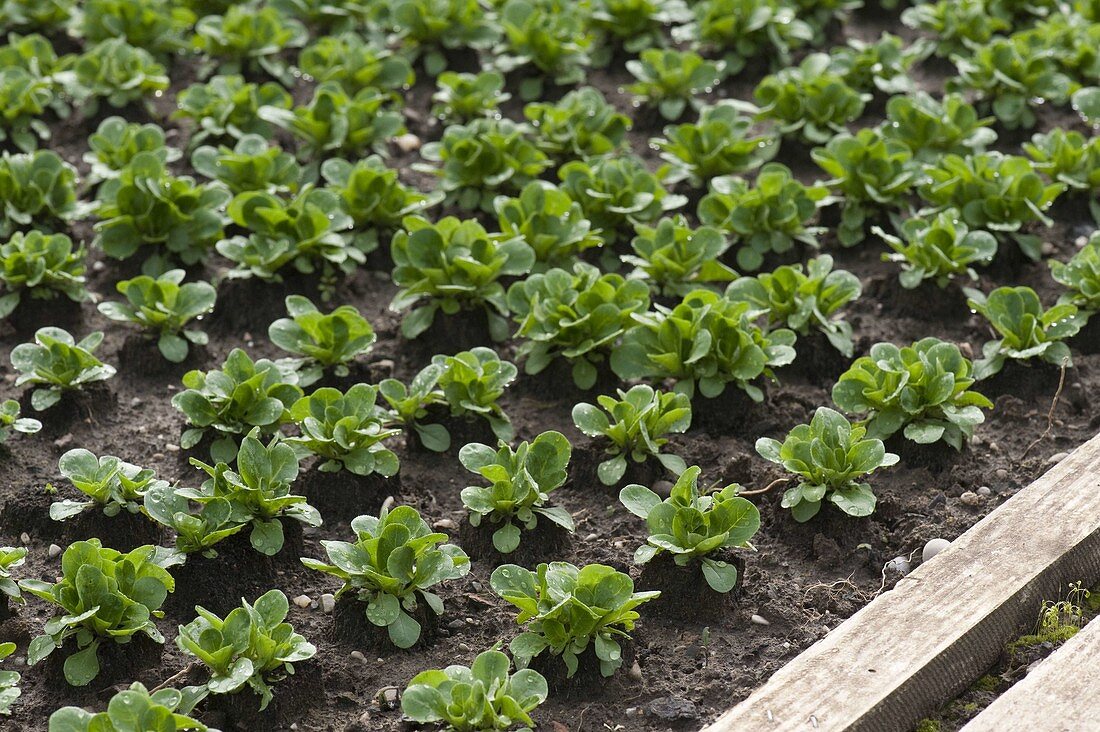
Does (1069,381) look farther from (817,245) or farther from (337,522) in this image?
(337,522)

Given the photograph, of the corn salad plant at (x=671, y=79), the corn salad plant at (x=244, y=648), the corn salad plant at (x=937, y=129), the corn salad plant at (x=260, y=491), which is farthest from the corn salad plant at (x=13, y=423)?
the corn salad plant at (x=937, y=129)

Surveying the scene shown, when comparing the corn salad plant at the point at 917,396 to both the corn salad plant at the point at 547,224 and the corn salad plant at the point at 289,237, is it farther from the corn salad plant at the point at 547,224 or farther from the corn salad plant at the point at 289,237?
the corn salad plant at the point at 289,237

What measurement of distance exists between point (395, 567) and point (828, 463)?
3.98 ft

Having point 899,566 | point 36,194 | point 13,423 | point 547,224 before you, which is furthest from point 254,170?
point 899,566

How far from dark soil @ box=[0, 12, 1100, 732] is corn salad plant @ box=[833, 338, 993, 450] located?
10 cm

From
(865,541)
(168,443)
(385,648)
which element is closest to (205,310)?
(168,443)

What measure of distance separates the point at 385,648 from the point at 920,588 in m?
1.34

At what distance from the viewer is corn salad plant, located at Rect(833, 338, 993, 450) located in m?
3.93

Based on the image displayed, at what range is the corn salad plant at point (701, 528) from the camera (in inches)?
137

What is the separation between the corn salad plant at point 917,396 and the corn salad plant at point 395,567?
1.32 m

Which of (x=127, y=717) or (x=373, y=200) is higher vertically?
(x=127, y=717)

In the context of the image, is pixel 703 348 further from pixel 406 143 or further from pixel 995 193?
pixel 406 143

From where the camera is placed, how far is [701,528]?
354cm

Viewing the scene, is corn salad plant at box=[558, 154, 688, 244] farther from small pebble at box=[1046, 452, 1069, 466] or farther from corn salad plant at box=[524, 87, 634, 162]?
small pebble at box=[1046, 452, 1069, 466]
